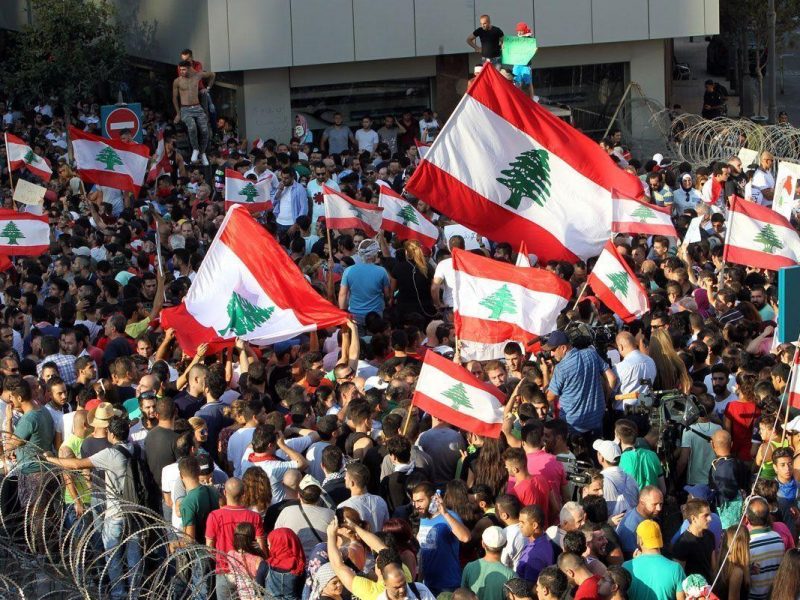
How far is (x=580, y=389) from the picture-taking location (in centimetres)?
1265

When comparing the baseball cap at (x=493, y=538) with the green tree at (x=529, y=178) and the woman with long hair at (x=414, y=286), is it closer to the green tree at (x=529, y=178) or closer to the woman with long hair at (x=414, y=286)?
the green tree at (x=529, y=178)

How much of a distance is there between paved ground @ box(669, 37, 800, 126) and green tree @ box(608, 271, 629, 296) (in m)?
19.4

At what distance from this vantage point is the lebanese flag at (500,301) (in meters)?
13.2

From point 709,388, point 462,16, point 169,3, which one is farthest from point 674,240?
point 169,3

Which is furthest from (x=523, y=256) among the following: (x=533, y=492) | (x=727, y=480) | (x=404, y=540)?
(x=404, y=540)

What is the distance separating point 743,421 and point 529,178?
342 centimetres

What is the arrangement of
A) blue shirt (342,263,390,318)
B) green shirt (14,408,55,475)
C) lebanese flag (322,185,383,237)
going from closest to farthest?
1. green shirt (14,408,55,475)
2. blue shirt (342,263,390,318)
3. lebanese flag (322,185,383,237)

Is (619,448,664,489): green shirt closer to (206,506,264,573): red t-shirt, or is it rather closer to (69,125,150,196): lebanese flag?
(206,506,264,573): red t-shirt

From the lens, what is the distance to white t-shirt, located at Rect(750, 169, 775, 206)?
70.4 feet

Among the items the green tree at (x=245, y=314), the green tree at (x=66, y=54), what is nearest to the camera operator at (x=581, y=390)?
the green tree at (x=245, y=314)

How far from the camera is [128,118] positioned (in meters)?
23.6

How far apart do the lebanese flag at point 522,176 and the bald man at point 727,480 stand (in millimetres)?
3662

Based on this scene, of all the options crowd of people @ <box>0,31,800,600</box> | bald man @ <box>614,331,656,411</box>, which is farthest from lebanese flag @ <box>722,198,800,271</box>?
bald man @ <box>614,331,656,411</box>

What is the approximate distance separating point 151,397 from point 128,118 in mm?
12210
